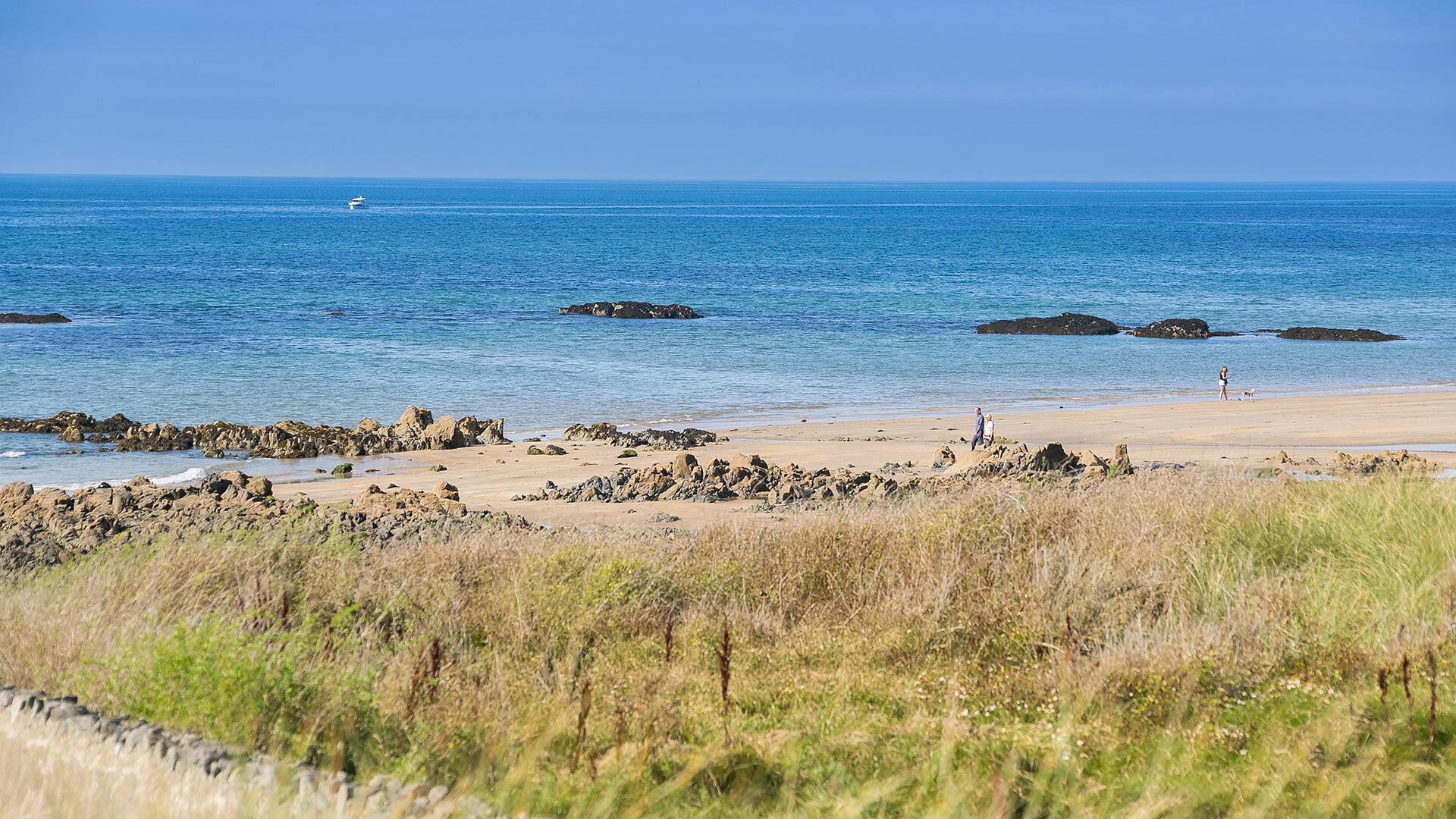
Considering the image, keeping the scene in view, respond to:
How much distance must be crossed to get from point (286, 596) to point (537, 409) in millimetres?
20430

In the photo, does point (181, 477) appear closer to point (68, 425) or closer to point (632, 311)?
point (68, 425)

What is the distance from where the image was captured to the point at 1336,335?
4519cm

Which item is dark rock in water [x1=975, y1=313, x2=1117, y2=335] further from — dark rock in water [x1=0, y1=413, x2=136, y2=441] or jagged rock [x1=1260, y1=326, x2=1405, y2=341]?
dark rock in water [x1=0, y1=413, x2=136, y2=441]

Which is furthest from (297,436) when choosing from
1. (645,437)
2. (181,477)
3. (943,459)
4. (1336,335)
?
(1336,335)

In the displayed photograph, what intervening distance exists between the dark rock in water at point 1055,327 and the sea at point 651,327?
4.09ft

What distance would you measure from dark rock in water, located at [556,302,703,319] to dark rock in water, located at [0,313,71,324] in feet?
58.0

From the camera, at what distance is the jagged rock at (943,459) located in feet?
62.1

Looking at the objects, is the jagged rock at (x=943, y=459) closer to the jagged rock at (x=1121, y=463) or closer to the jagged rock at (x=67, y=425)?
the jagged rock at (x=1121, y=463)

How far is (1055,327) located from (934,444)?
2601cm

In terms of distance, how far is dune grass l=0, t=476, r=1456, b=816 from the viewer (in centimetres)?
554

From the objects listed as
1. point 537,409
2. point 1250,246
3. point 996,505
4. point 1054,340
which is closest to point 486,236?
point 1250,246

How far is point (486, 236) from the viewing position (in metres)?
111

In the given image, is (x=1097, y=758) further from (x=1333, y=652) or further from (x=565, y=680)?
(x=565, y=680)

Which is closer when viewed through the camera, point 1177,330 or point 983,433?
point 983,433
